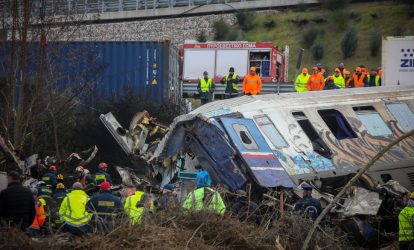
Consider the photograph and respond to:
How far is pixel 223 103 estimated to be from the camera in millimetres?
16266

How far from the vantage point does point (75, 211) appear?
11.1 m

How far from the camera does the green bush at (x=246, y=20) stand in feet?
185

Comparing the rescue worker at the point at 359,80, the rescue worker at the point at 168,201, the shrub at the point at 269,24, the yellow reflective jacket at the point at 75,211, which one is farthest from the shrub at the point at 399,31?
the yellow reflective jacket at the point at 75,211

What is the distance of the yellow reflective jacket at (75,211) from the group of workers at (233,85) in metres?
12.5

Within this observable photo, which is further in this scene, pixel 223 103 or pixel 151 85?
pixel 151 85

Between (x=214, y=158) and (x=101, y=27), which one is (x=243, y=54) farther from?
(x=101, y=27)

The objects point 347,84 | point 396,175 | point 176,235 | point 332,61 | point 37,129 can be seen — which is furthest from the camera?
point 332,61

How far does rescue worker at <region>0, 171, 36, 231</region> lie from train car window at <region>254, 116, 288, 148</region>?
18.7 feet

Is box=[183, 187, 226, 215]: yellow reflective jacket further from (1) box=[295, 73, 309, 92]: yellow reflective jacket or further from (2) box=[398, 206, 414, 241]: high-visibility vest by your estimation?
(1) box=[295, 73, 309, 92]: yellow reflective jacket

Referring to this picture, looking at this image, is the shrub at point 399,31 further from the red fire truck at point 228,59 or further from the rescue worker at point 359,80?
the rescue worker at point 359,80

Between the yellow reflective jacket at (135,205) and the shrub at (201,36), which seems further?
the shrub at (201,36)

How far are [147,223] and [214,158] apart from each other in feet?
14.6

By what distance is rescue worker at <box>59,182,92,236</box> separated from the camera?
10.9 metres

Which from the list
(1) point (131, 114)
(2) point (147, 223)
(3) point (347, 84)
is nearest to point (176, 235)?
(2) point (147, 223)
